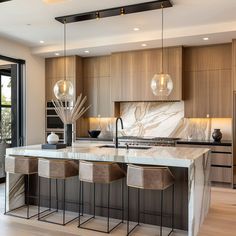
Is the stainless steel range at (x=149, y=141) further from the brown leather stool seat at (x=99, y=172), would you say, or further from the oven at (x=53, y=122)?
the brown leather stool seat at (x=99, y=172)

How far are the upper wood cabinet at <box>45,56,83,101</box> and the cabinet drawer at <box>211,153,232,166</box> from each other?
11.7 ft

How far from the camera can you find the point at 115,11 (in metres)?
4.48

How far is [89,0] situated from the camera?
4.16m

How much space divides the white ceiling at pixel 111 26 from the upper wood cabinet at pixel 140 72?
27 cm

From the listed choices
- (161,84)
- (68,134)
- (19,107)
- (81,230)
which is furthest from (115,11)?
(19,107)

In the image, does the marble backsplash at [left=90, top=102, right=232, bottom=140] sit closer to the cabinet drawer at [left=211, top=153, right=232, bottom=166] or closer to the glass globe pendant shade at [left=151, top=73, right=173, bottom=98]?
the cabinet drawer at [left=211, top=153, right=232, bottom=166]

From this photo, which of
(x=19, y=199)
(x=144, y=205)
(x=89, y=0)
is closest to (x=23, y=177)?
(x=19, y=199)

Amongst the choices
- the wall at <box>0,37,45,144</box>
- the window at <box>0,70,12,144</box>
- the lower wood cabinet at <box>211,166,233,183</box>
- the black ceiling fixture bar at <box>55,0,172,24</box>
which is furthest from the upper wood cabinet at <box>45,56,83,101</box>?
the lower wood cabinet at <box>211,166,233,183</box>

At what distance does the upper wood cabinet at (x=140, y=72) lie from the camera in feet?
20.2

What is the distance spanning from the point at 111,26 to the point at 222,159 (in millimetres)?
3374

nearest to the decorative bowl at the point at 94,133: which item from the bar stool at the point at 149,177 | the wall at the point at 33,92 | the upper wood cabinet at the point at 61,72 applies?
the upper wood cabinet at the point at 61,72

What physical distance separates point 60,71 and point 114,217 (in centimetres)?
434

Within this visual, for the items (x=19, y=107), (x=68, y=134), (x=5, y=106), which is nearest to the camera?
(x=68, y=134)

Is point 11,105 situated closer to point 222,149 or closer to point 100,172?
point 100,172
